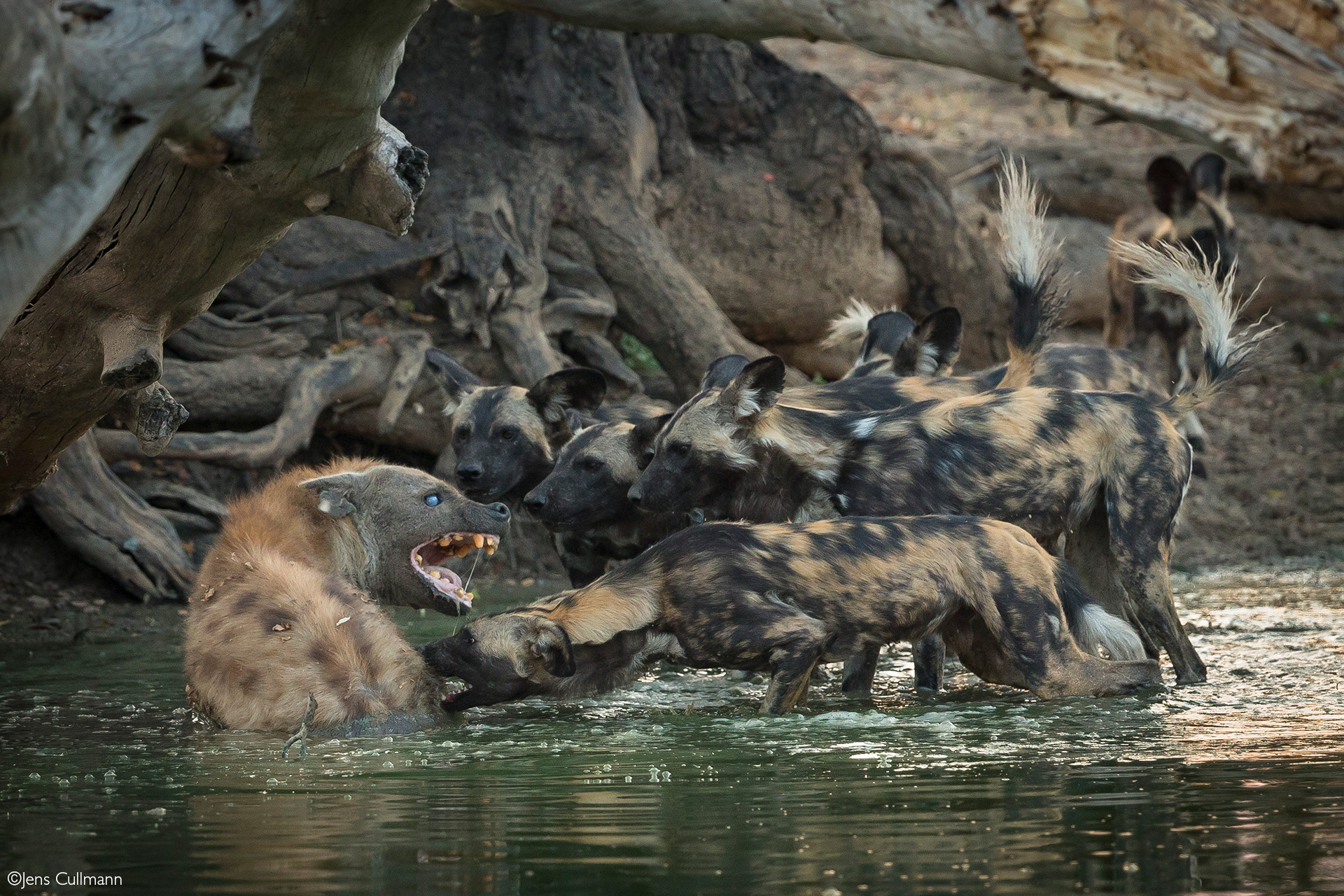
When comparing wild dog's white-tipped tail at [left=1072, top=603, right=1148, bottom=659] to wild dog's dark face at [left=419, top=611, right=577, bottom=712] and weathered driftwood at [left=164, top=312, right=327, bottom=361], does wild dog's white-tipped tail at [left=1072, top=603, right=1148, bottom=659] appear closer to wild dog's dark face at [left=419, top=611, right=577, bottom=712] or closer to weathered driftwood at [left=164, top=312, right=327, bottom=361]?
wild dog's dark face at [left=419, top=611, right=577, bottom=712]

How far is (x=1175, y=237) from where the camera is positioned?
37.0 feet

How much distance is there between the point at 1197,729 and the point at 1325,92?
20.0 ft

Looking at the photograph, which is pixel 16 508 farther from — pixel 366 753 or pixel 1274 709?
pixel 1274 709

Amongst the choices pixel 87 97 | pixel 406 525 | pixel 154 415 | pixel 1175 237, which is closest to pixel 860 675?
pixel 406 525

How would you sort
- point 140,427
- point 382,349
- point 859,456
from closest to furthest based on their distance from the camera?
point 140,427
point 859,456
point 382,349

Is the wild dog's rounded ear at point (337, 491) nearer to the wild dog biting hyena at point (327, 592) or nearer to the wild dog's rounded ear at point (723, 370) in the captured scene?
the wild dog biting hyena at point (327, 592)

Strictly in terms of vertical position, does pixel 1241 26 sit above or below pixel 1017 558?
above

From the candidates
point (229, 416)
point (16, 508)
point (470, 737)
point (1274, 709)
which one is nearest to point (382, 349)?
point (229, 416)

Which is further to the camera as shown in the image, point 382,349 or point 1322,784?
point 382,349

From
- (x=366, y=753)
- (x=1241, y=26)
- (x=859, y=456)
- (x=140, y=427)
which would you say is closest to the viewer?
(x=366, y=753)

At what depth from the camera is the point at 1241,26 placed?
8875 mm

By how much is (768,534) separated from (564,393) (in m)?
2.17

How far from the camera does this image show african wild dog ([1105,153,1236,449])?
11.4m

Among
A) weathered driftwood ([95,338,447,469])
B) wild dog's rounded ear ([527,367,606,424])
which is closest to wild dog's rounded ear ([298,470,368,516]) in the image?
wild dog's rounded ear ([527,367,606,424])
